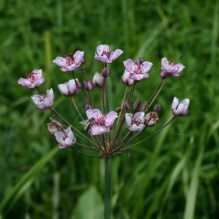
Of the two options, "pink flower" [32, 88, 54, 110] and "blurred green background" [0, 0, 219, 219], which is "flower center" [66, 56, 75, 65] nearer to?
"pink flower" [32, 88, 54, 110]

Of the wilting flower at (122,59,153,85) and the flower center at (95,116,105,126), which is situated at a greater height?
the wilting flower at (122,59,153,85)

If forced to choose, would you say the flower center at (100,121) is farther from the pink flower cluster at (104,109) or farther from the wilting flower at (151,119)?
the wilting flower at (151,119)

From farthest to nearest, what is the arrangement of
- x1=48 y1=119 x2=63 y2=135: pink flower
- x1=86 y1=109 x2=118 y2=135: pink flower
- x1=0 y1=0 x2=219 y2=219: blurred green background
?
1. x1=0 y1=0 x2=219 y2=219: blurred green background
2. x1=48 y1=119 x2=63 y2=135: pink flower
3. x1=86 y1=109 x2=118 y2=135: pink flower

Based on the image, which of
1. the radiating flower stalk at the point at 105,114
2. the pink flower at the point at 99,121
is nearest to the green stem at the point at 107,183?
the radiating flower stalk at the point at 105,114

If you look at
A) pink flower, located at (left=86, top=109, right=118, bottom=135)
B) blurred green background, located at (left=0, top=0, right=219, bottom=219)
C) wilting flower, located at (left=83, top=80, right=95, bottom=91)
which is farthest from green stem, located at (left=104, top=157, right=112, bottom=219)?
blurred green background, located at (left=0, top=0, right=219, bottom=219)

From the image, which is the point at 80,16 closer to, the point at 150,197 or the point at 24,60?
the point at 24,60
